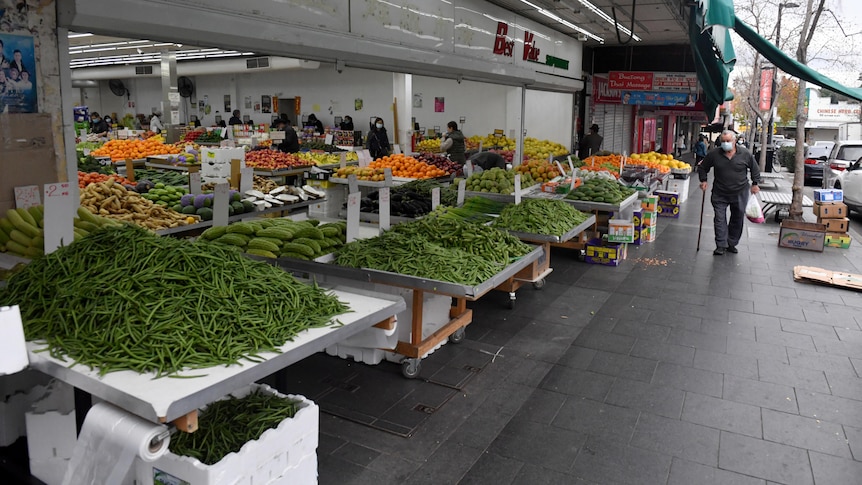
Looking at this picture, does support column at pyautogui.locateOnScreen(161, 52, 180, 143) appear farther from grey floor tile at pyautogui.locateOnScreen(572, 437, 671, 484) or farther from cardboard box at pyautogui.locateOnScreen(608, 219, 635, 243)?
grey floor tile at pyautogui.locateOnScreen(572, 437, 671, 484)

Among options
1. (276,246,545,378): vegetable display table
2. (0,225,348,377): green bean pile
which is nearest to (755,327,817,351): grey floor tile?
(276,246,545,378): vegetable display table

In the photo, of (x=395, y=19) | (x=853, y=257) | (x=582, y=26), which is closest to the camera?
(x=395, y=19)

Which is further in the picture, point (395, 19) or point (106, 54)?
point (106, 54)

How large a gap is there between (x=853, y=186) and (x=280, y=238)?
42.5 ft

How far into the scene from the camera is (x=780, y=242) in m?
10.2

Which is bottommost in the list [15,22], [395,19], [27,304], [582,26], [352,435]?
[352,435]

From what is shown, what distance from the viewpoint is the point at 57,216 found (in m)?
3.72

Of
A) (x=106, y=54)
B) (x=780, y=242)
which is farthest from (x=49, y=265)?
(x=106, y=54)

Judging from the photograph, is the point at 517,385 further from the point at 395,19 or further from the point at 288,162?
the point at 288,162

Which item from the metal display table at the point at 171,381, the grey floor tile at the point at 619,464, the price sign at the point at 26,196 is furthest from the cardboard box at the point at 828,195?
the price sign at the point at 26,196

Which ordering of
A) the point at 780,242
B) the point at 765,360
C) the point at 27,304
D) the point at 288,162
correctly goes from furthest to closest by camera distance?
the point at 288,162 < the point at 780,242 < the point at 765,360 < the point at 27,304

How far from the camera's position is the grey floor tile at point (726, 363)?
5.10m

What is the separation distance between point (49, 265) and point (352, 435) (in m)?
2.03

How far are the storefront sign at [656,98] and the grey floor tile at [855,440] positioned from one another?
471 inches
